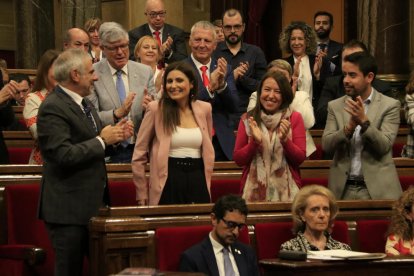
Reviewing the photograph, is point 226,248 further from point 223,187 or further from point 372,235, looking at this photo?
point 223,187

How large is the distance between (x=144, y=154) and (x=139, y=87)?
0.81 metres

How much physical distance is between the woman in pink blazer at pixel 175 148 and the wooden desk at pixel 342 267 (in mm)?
990

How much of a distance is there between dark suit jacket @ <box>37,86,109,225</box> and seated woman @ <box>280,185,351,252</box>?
37.9 inches

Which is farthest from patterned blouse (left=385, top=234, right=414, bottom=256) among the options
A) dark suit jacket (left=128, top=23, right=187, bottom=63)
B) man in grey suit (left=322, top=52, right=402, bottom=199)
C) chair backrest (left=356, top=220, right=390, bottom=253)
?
dark suit jacket (left=128, top=23, right=187, bottom=63)

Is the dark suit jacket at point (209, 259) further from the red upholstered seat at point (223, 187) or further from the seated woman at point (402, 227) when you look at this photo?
the red upholstered seat at point (223, 187)

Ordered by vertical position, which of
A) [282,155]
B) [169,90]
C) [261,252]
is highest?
[169,90]

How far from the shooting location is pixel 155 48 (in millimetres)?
7410

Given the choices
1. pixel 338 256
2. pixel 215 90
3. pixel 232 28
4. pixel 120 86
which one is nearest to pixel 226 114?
pixel 215 90

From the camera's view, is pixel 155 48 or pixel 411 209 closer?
pixel 411 209

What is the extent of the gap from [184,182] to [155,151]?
0.22 meters

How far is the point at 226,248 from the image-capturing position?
16.4 feet

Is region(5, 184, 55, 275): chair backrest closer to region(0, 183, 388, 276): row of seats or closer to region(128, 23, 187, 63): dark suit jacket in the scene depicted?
region(0, 183, 388, 276): row of seats

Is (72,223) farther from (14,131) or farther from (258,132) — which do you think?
(14,131)

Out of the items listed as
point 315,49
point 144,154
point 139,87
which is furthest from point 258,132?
point 315,49
